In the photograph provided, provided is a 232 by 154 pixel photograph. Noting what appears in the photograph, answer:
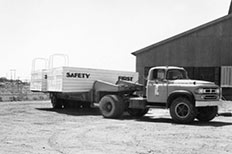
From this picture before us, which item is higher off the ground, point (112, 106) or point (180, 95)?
point (180, 95)

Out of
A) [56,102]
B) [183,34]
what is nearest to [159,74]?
[56,102]

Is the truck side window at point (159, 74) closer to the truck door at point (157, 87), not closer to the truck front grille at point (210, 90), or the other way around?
the truck door at point (157, 87)

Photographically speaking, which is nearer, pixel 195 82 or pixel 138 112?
pixel 195 82

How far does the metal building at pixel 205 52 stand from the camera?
2506 cm

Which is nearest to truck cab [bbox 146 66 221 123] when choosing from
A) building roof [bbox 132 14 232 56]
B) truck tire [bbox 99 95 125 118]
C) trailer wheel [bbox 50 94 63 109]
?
truck tire [bbox 99 95 125 118]

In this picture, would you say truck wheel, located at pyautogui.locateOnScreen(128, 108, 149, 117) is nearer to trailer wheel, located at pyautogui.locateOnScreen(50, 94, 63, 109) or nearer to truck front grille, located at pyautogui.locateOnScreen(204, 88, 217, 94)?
truck front grille, located at pyautogui.locateOnScreen(204, 88, 217, 94)

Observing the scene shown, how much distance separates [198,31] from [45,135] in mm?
17636

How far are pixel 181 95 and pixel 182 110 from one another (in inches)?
21.5

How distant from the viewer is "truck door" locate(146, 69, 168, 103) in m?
14.8

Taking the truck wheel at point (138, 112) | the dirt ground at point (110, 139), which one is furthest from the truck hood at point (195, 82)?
the truck wheel at point (138, 112)

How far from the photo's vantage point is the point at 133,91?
17094 millimetres

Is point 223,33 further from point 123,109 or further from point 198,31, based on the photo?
point 123,109

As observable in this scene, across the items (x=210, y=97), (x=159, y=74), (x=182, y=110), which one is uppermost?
(x=159, y=74)

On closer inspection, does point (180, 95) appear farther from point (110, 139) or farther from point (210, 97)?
point (110, 139)
